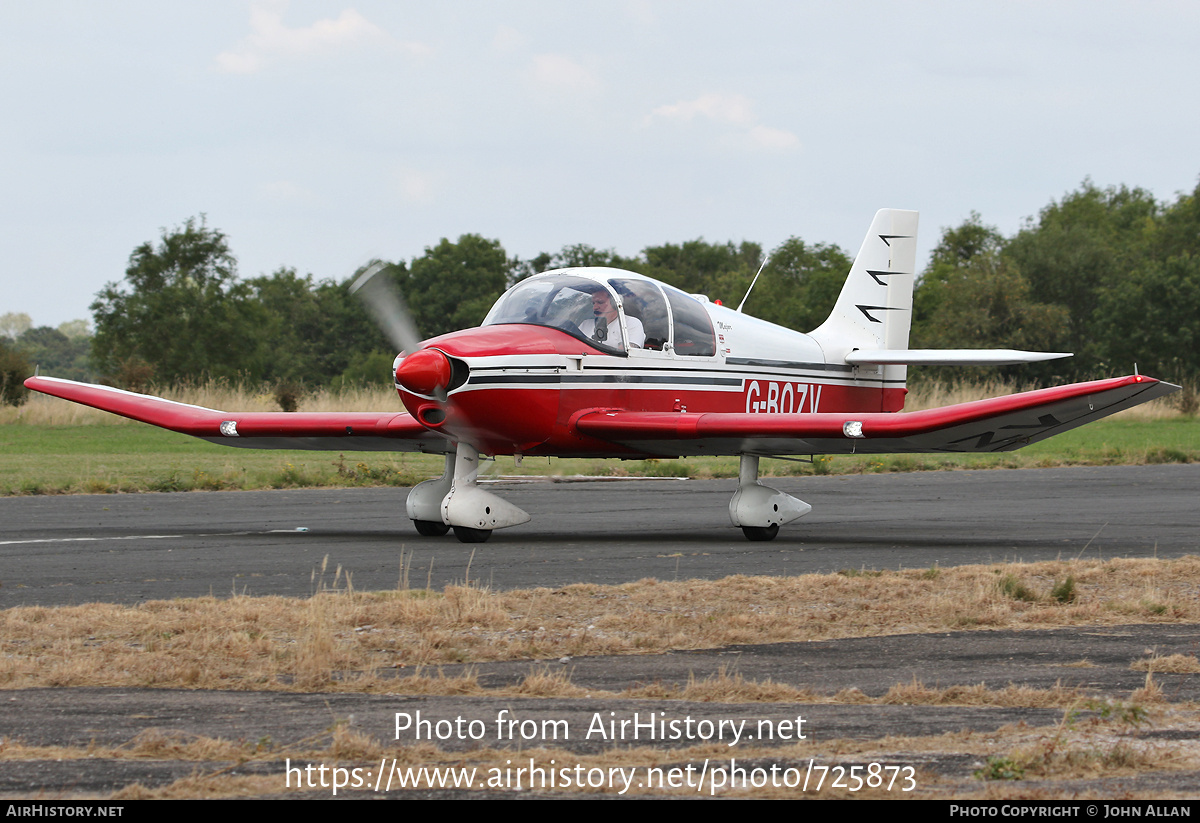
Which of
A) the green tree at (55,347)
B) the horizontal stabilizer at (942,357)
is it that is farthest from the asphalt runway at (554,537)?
the green tree at (55,347)

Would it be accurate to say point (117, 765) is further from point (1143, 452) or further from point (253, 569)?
point (1143, 452)

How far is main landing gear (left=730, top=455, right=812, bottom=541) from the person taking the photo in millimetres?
13422

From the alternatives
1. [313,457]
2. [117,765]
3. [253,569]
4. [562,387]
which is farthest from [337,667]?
[313,457]

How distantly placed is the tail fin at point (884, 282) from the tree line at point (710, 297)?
2974 centimetres

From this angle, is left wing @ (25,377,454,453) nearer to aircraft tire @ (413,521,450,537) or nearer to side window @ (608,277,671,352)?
aircraft tire @ (413,521,450,537)

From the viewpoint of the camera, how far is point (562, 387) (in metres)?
13.1

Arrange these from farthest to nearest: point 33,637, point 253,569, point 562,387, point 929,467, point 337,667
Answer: point 929,467 < point 562,387 < point 253,569 < point 33,637 < point 337,667

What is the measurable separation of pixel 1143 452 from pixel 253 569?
2250 centimetres

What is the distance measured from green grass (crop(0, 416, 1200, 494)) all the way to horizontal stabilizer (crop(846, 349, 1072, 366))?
4844 millimetres

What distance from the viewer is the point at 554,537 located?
45.3 feet

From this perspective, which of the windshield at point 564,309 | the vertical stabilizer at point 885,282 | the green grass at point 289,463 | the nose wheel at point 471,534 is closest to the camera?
the nose wheel at point 471,534

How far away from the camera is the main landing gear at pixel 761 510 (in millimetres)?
13422

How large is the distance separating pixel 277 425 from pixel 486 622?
7.63 metres

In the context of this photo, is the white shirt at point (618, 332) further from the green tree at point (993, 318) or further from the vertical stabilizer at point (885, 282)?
the green tree at point (993, 318)
